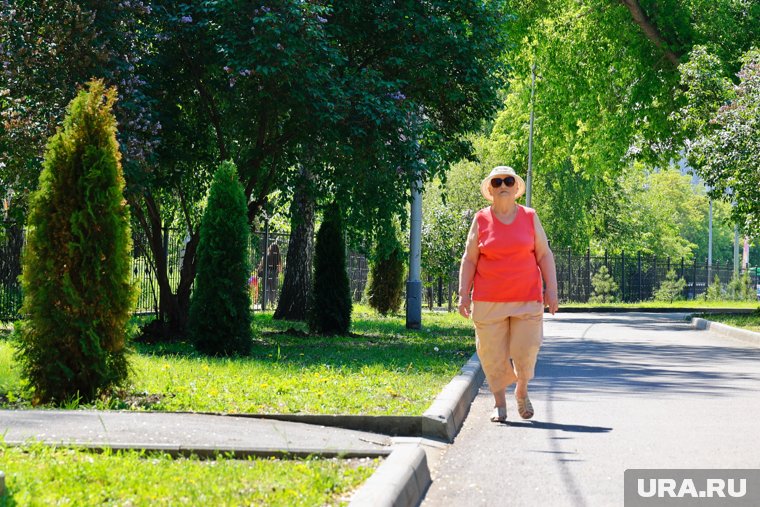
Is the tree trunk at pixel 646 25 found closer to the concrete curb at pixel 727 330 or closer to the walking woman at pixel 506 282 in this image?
the concrete curb at pixel 727 330

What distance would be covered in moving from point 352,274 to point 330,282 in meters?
18.5

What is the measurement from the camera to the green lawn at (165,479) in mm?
5809

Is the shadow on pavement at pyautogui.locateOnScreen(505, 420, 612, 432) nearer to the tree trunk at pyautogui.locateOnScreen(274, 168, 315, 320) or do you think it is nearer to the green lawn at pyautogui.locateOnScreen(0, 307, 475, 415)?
the green lawn at pyautogui.locateOnScreen(0, 307, 475, 415)

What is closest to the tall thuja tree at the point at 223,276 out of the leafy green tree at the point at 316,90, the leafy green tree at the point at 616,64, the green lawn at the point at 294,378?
the green lawn at the point at 294,378

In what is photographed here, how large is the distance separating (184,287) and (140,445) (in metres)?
12.1

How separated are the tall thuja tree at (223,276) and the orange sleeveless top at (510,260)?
6379 mm

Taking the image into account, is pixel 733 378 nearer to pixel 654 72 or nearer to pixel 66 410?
pixel 66 410

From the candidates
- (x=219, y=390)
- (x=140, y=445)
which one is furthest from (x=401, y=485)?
(x=219, y=390)

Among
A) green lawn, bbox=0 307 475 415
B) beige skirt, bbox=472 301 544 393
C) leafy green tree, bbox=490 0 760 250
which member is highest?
leafy green tree, bbox=490 0 760 250

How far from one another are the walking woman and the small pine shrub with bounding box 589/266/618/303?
143 ft

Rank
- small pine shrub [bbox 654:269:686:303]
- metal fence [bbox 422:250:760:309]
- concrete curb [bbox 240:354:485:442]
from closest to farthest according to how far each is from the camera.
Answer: concrete curb [bbox 240:354:485:442] → metal fence [bbox 422:250:760:309] → small pine shrub [bbox 654:269:686:303]

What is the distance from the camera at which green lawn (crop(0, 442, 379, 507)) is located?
581cm

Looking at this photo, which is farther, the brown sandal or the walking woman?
the brown sandal

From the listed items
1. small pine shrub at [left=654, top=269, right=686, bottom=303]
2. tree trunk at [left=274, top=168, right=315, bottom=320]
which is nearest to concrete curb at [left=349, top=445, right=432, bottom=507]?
tree trunk at [left=274, top=168, right=315, bottom=320]
